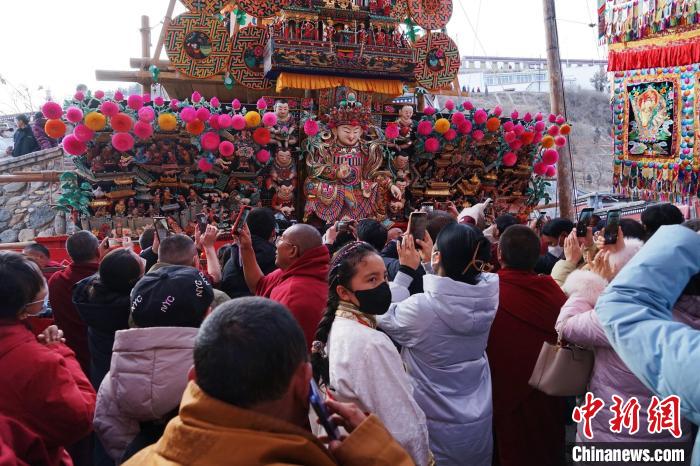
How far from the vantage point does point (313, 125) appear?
29.4 ft

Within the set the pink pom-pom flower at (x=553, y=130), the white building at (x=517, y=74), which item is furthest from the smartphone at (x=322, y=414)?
the white building at (x=517, y=74)

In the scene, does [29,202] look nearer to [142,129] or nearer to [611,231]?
[142,129]

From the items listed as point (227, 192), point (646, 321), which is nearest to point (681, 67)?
point (227, 192)

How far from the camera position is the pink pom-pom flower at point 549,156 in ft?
36.4

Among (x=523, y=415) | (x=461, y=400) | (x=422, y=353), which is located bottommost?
(x=523, y=415)

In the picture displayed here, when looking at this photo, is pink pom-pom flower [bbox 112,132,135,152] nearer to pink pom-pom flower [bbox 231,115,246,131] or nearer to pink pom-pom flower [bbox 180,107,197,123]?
pink pom-pom flower [bbox 180,107,197,123]

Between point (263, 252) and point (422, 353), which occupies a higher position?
point (263, 252)

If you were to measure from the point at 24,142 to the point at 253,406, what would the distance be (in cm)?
1241

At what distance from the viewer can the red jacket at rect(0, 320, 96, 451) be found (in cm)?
193

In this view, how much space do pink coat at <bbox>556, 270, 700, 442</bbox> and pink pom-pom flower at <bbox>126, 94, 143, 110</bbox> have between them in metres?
7.14

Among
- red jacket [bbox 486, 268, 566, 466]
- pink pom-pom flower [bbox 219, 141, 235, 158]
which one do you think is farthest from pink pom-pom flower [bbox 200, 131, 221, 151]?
red jacket [bbox 486, 268, 566, 466]

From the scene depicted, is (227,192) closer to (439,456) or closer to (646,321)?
(439,456)

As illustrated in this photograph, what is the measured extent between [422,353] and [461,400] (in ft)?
1.03

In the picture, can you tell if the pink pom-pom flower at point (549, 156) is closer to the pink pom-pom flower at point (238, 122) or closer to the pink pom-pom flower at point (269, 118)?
the pink pom-pom flower at point (269, 118)
